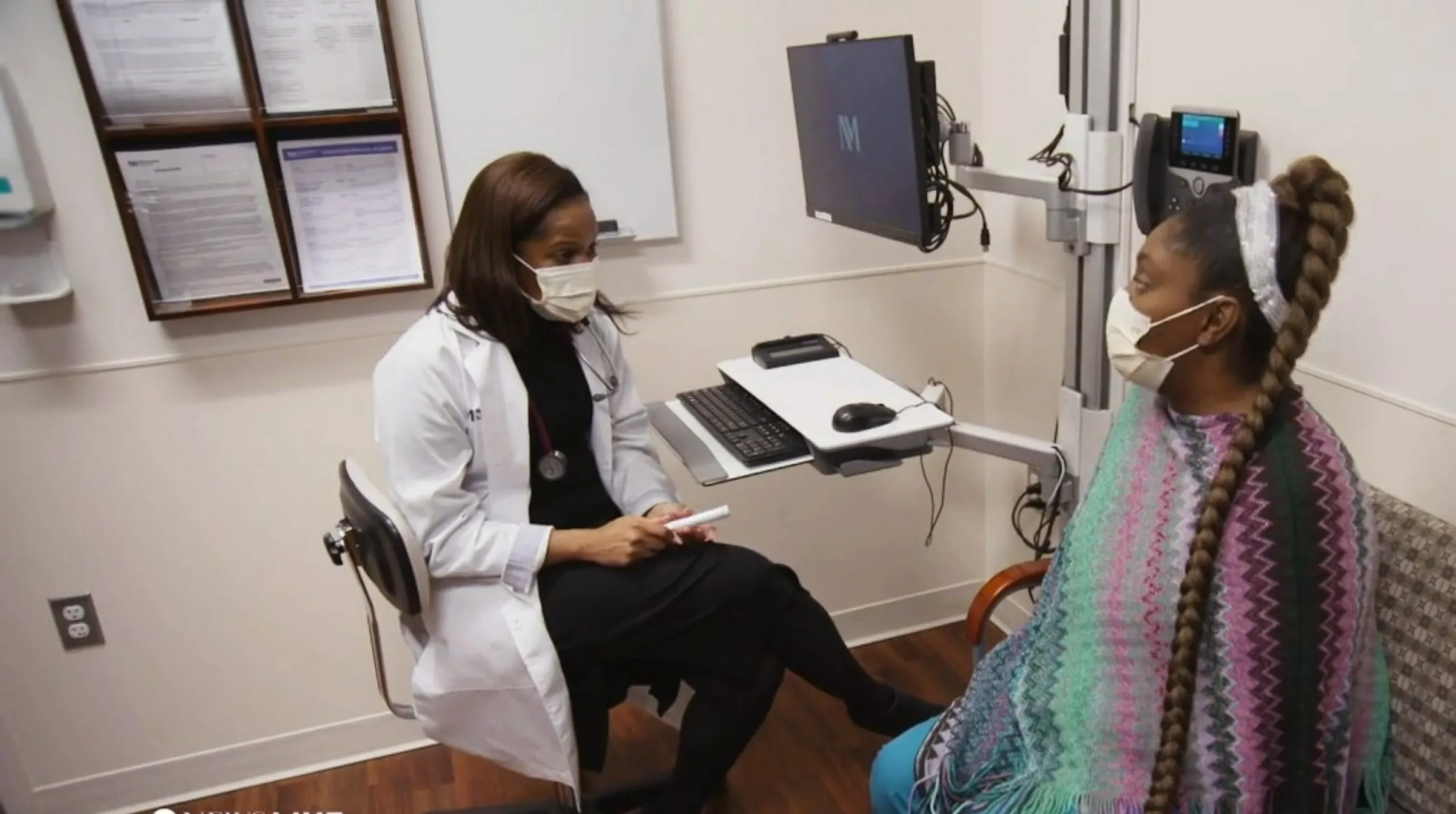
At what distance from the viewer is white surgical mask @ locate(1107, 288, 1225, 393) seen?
1.12 meters

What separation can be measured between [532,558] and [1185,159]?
1.17 meters

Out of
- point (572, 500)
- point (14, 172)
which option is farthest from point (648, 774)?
point (14, 172)

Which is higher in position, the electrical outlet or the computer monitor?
the computer monitor

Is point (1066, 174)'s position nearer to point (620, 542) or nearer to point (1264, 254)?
point (1264, 254)

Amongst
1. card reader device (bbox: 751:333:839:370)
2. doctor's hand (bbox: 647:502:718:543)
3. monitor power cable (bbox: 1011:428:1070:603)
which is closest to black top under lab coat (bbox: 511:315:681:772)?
doctor's hand (bbox: 647:502:718:543)

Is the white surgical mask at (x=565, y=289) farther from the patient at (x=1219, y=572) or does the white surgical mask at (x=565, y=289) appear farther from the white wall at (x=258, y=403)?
the patient at (x=1219, y=572)

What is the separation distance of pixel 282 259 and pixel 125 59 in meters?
0.42

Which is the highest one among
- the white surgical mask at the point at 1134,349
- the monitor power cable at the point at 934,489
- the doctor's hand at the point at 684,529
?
the white surgical mask at the point at 1134,349

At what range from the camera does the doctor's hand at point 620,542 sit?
1.60 m

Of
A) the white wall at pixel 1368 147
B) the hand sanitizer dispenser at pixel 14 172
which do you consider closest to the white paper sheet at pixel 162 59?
the hand sanitizer dispenser at pixel 14 172

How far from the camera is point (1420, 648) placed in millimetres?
1159

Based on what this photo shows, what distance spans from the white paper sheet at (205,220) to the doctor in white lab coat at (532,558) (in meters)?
0.52

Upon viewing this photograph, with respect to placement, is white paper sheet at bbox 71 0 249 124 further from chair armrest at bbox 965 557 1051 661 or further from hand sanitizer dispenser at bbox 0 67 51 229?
chair armrest at bbox 965 557 1051 661

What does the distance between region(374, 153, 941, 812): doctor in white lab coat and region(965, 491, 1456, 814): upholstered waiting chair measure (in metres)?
0.87
